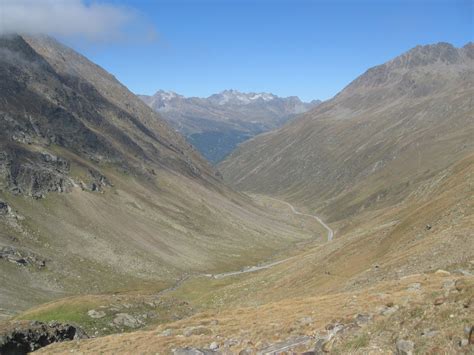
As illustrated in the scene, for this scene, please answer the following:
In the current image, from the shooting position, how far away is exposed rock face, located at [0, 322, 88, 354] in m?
39.5

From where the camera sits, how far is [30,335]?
138ft

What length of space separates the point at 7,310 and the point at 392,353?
84755 millimetres

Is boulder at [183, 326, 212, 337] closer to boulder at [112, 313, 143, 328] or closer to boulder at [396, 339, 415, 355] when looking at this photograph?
boulder at [396, 339, 415, 355]

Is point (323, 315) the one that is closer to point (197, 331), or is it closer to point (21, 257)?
point (197, 331)

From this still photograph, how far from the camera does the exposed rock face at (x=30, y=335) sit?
39531 millimetres

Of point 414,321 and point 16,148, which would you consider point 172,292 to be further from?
point 414,321

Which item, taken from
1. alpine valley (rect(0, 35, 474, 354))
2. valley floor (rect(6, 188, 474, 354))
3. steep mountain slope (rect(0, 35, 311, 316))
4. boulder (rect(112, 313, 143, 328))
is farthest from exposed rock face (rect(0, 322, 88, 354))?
steep mountain slope (rect(0, 35, 311, 316))

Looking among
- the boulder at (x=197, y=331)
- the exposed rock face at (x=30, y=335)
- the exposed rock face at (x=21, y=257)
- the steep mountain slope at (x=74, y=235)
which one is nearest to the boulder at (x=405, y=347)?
the boulder at (x=197, y=331)

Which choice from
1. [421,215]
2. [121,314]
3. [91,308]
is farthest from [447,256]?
[91,308]

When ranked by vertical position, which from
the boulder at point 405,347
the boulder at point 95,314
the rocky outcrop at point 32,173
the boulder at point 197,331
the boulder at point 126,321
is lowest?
the boulder at point 126,321

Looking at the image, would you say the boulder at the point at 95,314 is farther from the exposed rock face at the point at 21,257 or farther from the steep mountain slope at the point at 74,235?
the exposed rock face at the point at 21,257

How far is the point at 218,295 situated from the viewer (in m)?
96.3

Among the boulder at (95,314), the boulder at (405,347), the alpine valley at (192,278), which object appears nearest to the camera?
the boulder at (405,347)

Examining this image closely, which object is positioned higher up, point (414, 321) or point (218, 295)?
point (414, 321)
